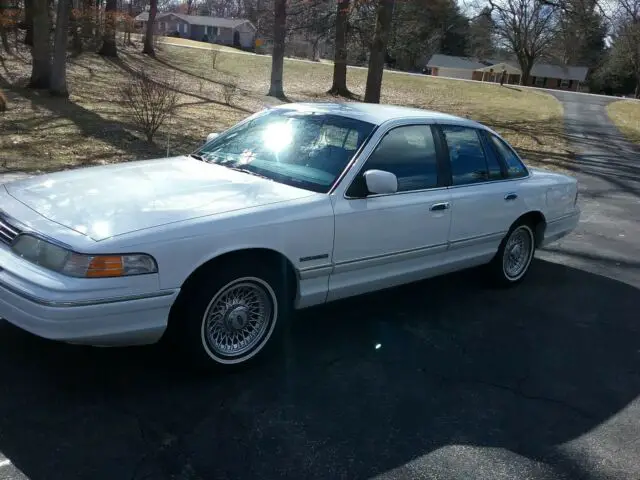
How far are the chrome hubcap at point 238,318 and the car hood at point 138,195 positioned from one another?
1.63 ft

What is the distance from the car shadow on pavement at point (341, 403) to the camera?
3232 mm

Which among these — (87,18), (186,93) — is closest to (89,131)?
(186,93)

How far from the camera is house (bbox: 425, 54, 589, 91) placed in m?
88.2

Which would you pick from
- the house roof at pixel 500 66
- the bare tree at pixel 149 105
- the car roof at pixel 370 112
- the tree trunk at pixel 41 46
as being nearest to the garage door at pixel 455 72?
the house roof at pixel 500 66

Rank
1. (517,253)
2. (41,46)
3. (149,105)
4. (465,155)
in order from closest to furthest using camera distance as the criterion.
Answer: (465,155), (517,253), (149,105), (41,46)

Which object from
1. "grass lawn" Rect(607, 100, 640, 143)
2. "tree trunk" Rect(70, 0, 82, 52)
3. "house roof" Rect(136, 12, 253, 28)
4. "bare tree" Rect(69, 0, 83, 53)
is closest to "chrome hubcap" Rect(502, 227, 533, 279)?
"grass lawn" Rect(607, 100, 640, 143)

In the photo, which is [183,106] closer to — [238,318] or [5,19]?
[5,19]

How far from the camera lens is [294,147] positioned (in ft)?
15.9

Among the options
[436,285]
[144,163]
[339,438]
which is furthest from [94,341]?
[436,285]

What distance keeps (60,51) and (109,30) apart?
1846cm

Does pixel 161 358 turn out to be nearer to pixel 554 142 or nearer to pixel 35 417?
pixel 35 417

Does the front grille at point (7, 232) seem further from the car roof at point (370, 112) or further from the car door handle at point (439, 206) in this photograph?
the car door handle at point (439, 206)

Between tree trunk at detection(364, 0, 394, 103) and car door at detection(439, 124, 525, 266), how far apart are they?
14.9 meters

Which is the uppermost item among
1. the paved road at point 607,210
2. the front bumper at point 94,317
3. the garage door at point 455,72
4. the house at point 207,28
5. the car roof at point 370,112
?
the house at point 207,28
